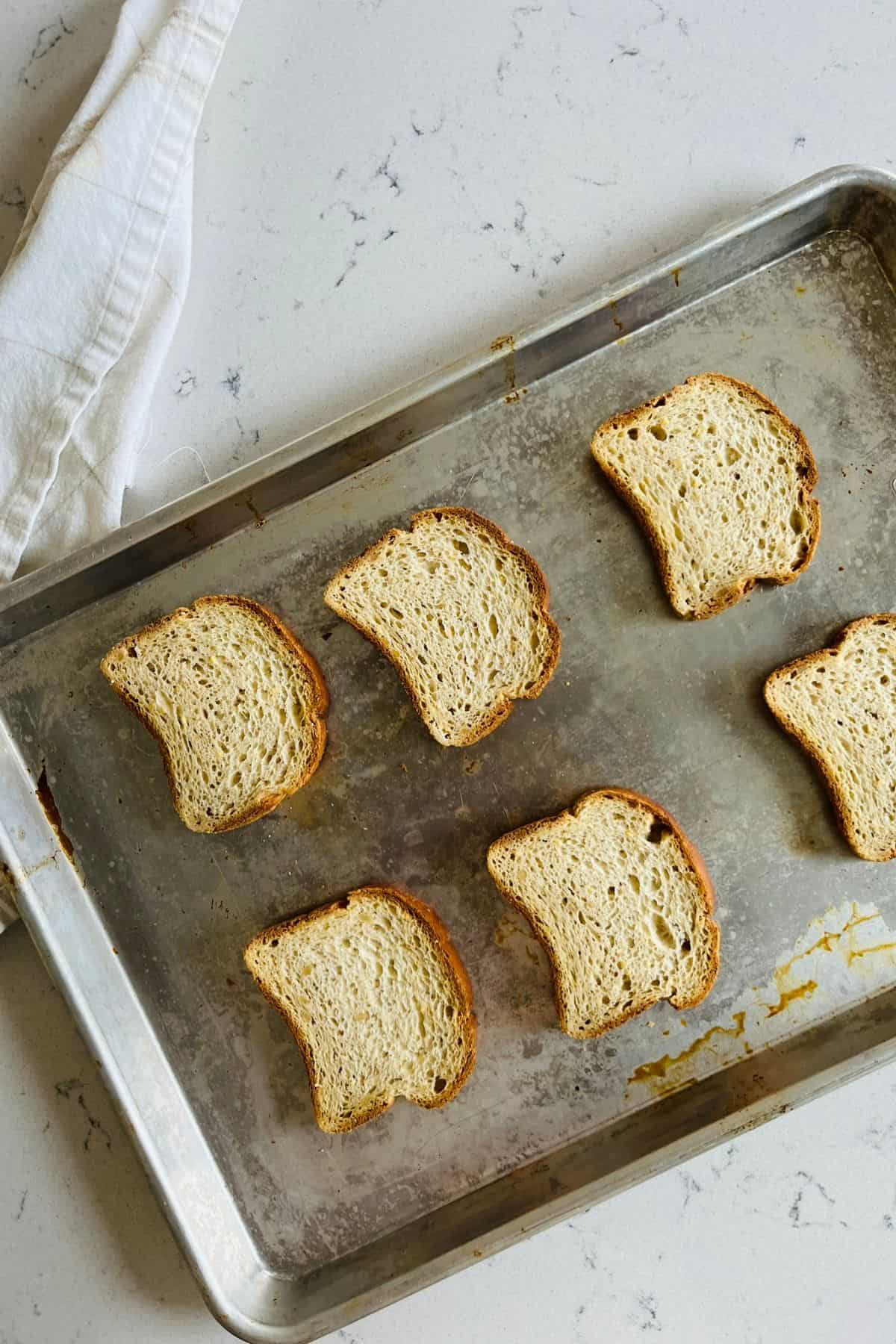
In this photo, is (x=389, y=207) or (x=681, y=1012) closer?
(x=681, y=1012)

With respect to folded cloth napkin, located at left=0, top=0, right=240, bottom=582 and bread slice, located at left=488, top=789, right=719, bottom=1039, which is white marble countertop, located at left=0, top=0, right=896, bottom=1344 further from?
bread slice, located at left=488, top=789, right=719, bottom=1039

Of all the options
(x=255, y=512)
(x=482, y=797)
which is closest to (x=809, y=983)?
(x=482, y=797)

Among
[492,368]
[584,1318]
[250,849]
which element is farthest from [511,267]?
[584,1318]

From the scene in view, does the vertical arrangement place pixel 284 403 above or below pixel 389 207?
Result: below

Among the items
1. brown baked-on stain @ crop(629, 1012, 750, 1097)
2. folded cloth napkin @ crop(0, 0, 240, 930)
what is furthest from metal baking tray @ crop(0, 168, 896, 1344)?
folded cloth napkin @ crop(0, 0, 240, 930)

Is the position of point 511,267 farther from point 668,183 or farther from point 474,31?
point 474,31

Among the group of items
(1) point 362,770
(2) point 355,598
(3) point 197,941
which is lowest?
(3) point 197,941
